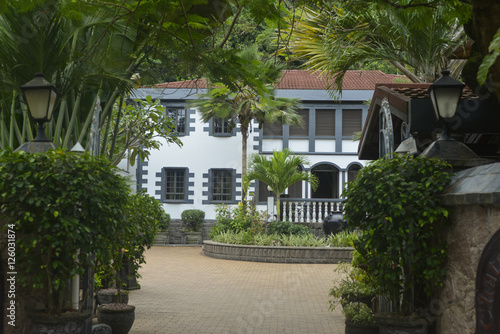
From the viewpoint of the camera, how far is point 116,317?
7.39 meters

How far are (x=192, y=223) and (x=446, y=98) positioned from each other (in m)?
22.2

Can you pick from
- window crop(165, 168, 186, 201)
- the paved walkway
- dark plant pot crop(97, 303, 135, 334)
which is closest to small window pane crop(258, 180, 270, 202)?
window crop(165, 168, 186, 201)

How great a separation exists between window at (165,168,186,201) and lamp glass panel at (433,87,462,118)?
904 inches

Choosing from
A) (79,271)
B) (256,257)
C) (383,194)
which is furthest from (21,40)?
(256,257)

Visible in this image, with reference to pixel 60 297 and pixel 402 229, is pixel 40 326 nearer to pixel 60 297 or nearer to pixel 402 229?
pixel 60 297

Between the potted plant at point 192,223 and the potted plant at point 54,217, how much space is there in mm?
21305

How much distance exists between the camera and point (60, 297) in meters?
5.69

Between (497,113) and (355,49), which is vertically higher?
(355,49)

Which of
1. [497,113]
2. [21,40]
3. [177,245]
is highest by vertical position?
[21,40]

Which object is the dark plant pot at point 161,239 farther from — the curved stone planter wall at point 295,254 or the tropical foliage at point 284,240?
the curved stone planter wall at point 295,254

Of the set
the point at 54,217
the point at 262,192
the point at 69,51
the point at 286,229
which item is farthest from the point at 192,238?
the point at 54,217

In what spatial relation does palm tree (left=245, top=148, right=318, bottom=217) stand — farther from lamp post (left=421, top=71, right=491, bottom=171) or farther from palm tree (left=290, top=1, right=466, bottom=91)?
lamp post (left=421, top=71, right=491, bottom=171)

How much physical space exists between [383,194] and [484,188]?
1.18 metres

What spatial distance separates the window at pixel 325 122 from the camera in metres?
28.7
